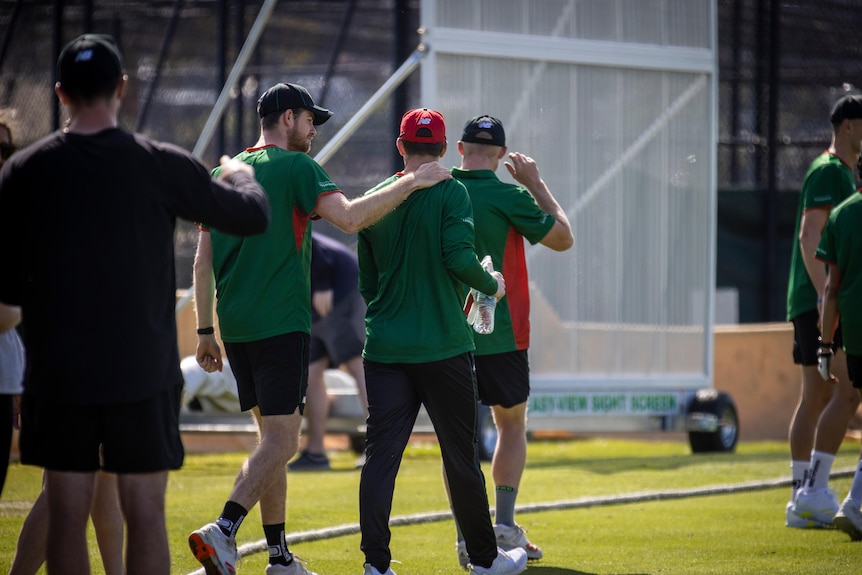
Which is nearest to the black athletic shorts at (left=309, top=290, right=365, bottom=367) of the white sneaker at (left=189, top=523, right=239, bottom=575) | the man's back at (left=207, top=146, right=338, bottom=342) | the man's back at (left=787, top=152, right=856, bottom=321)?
the man's back at (left=787, top=152, right=856, bottom=321)

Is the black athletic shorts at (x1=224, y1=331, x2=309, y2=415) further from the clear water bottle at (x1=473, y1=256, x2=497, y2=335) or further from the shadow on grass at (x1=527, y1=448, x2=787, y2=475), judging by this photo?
the shadow on grass at (x1=527, y1=448, x2=787, y2=475)

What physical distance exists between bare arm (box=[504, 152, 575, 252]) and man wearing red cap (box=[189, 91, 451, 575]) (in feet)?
2.75

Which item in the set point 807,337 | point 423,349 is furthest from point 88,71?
point 807,337

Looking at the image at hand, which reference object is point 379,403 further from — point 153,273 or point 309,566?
point 153,273

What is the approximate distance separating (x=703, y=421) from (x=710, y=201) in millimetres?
2008

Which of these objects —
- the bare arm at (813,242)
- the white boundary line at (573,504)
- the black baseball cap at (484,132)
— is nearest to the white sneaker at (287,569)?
the white boundary line at (573,504)

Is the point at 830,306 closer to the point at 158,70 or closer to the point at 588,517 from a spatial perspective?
the point at 588,517

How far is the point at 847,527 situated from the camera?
244 inches

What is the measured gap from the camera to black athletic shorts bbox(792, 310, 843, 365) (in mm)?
6605

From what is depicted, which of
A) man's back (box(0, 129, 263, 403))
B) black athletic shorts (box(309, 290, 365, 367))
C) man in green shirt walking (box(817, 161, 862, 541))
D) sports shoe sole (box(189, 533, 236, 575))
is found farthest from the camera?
black athletic shorts (box(309, 290, 365, 367))

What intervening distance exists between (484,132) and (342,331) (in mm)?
4732

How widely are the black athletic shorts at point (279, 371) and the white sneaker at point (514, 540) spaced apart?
4.05 feet

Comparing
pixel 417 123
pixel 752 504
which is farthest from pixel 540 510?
pixel 417 123

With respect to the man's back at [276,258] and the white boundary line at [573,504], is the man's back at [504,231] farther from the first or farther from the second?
the white boundary line at [573,504]
